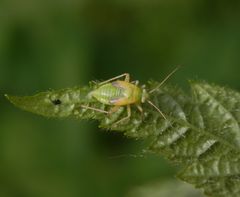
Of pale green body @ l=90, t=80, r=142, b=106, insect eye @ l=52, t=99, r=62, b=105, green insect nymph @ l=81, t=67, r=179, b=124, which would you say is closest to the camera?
insect eye @ l=52, t=99, r=62, b=105

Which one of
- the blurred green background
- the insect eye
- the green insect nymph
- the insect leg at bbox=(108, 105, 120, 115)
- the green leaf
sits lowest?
the green leaf

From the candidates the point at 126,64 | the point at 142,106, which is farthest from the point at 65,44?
the point at 142,106

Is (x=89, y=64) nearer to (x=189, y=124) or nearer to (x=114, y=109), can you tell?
(x=114, y=109)

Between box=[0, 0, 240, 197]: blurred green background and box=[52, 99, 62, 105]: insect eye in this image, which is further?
box=[0, 0, 240, 197]: blurred green background

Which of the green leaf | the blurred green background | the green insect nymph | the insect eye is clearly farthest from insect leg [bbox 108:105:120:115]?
the blurred green background

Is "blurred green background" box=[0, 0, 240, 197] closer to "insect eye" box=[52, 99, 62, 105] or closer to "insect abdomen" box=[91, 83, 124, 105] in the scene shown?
"insect abdomen" box=[91, 83, 124, 105]

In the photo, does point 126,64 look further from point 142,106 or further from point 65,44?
point 142,106
